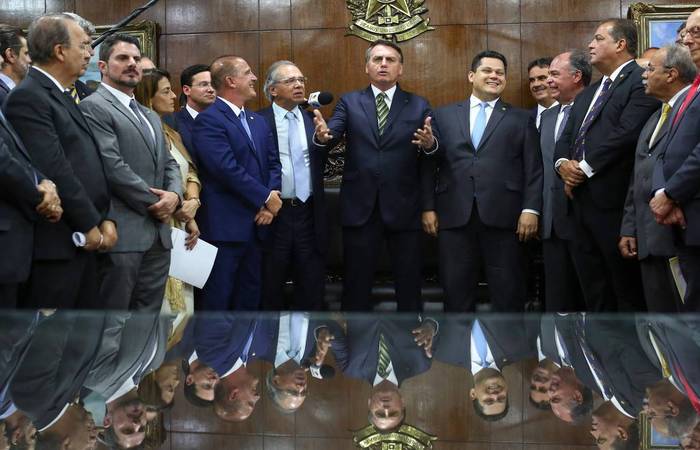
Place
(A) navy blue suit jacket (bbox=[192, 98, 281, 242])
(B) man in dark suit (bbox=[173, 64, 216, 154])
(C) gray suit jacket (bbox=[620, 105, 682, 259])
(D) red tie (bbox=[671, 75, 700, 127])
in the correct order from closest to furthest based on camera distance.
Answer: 1. (D) red tie (bbox=[671, 75, 700, 127])
2. (C) gray suit jacket (bbox=[620, 105, 682, 259])
3. (A) navy blue suit jacket (bbox=[192, 98, 281, 242])
4. (B) man in dark suit (bbox=[173, 64, 216, 154])

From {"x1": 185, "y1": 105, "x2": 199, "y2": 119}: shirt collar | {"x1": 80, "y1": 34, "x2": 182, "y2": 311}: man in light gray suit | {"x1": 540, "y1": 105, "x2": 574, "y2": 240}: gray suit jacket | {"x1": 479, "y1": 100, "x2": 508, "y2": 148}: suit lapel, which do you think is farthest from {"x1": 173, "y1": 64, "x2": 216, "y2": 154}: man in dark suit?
{"x1": 540, "y1": 105, "x2": 574, "y2": 240}: gray suit jacket

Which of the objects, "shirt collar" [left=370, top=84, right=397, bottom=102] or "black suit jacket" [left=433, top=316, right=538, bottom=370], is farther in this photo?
"shirt collar" [left=370, top=84, right=397, bottom=102]

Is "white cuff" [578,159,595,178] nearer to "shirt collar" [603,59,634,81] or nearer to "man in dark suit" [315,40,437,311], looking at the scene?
"shirt collar" [603,59,634,81]

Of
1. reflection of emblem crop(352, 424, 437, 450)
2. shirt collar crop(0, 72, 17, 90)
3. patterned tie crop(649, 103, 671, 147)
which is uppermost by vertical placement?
shirt collar crop(0, 72, 17, 90)

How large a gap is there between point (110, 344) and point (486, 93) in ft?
14.3

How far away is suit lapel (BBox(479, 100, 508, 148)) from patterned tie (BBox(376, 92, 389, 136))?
555 millimetres

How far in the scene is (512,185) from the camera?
547cm

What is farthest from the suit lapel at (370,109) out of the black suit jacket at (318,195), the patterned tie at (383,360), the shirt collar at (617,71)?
the patterned tie at (383,360)

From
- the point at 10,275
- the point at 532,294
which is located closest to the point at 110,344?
the point at 10,275

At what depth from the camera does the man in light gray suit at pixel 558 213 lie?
531 cm

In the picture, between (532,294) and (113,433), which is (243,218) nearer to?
(532,294)

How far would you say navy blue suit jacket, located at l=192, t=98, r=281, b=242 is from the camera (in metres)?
5.17

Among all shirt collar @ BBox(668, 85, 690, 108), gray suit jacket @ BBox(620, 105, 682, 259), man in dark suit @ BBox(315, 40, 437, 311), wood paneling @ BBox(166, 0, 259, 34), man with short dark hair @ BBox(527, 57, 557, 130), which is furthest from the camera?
wood paneling @ BBox(166, 0, 259, 34)

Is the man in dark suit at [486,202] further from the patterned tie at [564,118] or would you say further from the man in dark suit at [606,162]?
the man in dark suit at [606,162]
